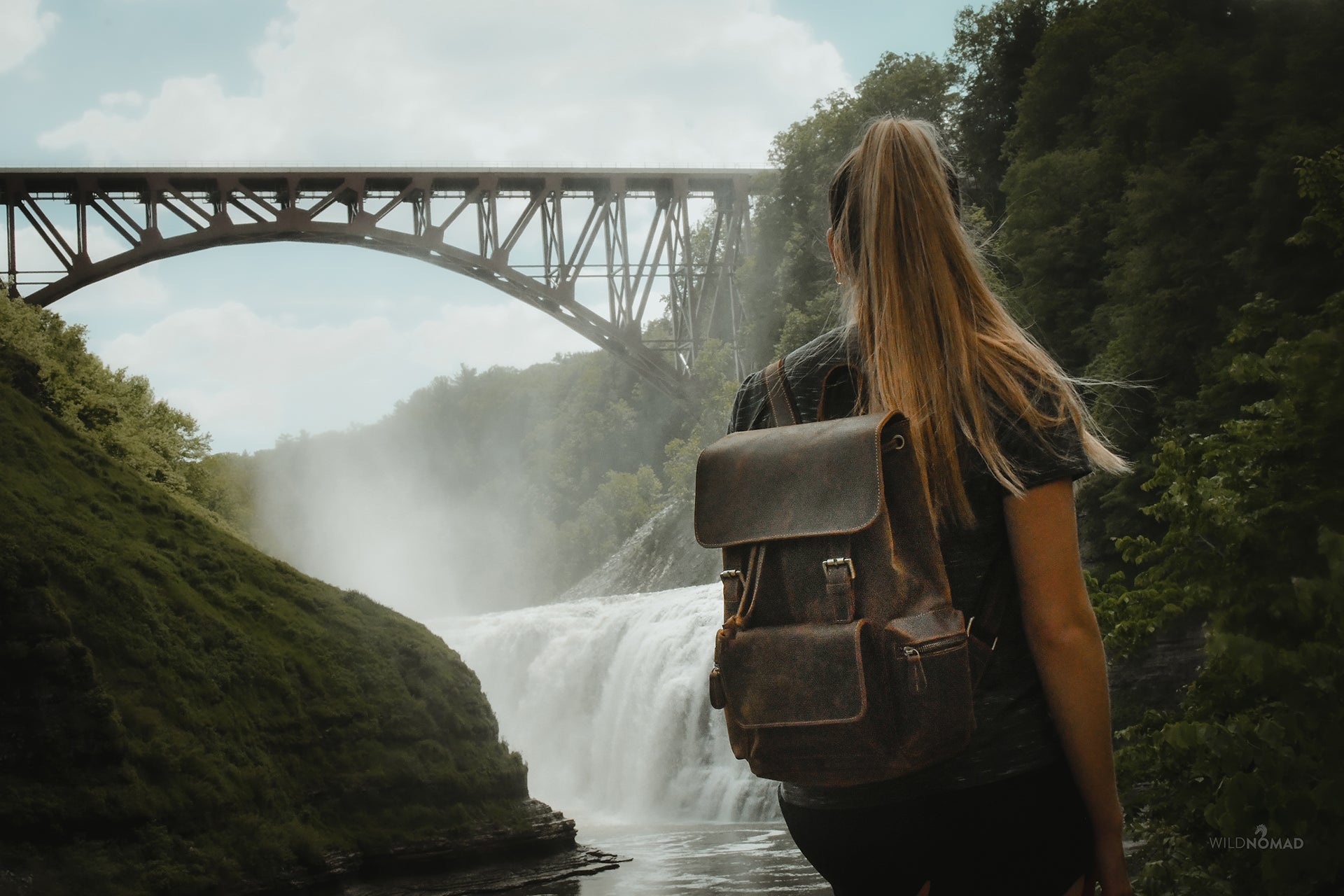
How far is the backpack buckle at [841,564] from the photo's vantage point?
1.35 metres

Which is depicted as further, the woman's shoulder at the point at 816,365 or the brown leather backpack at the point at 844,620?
the woman's shoulder at the point at 816,365

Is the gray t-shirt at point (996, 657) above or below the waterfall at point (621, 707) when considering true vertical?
above

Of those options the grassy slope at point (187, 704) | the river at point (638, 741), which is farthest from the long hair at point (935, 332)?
the river at point (638, 741)

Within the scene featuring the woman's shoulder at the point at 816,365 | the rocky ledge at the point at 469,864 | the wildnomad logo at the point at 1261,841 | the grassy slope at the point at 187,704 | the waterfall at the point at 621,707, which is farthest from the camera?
the waterfall at the point at 621,707

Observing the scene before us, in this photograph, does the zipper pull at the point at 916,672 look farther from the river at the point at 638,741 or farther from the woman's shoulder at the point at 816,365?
the river at the point at 638,741

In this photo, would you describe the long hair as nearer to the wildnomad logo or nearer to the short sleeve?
the short sleeve

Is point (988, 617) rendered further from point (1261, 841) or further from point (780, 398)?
point (1261, 841)

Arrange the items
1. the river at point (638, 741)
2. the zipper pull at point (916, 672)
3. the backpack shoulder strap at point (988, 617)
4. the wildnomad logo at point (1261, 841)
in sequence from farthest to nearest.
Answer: the river at point (638, 741) < the wildnomad logo at point (1261, 841) < the backpack shoulder strap at point (988, 617) < the zipper pull at point (916, 672)

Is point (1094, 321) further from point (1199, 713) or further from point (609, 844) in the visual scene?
point (1199, 713)

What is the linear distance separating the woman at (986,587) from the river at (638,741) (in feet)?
28.7

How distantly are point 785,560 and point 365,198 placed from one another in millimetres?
28441

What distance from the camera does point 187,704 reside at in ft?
29.9

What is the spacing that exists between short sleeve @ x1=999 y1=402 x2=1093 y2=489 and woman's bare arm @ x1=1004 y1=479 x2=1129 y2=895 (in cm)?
1

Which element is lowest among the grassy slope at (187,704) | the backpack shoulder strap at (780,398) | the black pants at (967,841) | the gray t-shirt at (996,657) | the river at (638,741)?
the river at (638,741)
